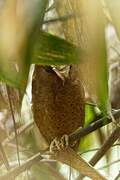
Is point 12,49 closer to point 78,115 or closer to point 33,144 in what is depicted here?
point 78,115

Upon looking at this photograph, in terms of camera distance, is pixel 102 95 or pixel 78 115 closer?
pixel 102 95

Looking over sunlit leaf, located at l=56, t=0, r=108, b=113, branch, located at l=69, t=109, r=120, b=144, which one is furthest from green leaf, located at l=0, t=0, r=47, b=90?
branch, located at l=69, t=109, r=120, b=144

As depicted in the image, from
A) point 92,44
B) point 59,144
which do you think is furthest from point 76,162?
point 92,44

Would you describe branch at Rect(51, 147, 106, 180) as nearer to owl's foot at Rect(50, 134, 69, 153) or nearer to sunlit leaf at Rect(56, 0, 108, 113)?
owl's foot at Rect(50, 134, 69, 153)

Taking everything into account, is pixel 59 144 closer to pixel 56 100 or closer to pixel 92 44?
pixel 56 100

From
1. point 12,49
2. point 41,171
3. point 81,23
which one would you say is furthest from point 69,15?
point 41,171

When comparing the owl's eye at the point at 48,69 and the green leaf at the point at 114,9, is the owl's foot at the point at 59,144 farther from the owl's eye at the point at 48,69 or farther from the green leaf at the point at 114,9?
the green leaf at the point at 114,9
